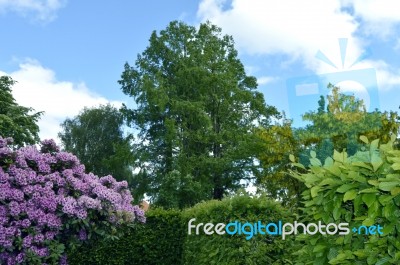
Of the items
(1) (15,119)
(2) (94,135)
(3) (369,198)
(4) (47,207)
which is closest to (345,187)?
(3) (369,198)

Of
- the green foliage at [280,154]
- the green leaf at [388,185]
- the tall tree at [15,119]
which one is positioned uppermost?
→ the tall tree at [15,119]

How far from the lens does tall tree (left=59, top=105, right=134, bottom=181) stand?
39656 mm

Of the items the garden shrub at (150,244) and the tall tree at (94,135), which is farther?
the tall tree at (94,135)

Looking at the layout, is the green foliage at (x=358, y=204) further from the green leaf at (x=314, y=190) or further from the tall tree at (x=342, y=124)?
the tall tree at (x=342, y=124)

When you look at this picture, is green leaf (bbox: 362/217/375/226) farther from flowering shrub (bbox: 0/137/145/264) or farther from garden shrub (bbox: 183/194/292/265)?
flowering shrub (bbox: 0/137/145/264)

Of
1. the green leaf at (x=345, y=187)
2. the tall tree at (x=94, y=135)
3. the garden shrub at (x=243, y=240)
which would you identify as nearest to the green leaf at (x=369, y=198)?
the green leaf at (x=345, y=187)

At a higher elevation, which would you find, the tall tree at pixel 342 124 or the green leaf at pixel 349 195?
the tall tree at pixel 342 124

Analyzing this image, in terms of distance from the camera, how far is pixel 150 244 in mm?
11633

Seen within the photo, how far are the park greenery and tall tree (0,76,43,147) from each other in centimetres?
10

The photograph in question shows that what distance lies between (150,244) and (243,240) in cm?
494

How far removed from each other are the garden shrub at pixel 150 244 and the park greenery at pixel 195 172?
0.08ft

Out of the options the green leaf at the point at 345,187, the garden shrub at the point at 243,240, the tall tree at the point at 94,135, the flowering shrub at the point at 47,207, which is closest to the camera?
the green leaf at the point at 345,187

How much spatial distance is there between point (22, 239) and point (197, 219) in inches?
114

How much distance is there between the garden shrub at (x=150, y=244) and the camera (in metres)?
11.4
